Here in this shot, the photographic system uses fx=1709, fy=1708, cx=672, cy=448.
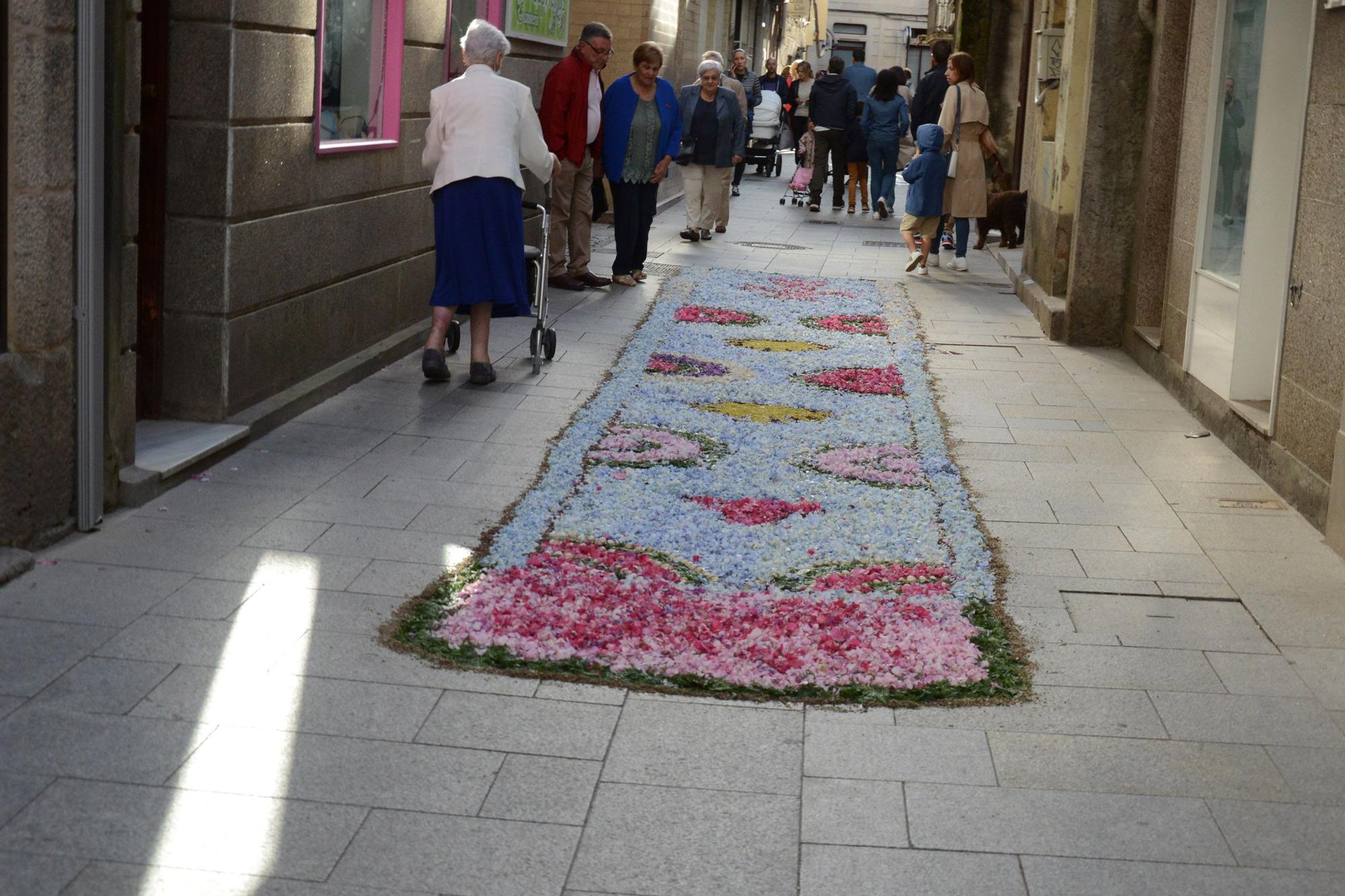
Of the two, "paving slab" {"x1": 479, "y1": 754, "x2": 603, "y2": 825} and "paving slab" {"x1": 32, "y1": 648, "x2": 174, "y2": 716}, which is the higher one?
"paving slab" {"x1": 32, "y1": 648, "x2": 174, "y2": 716}

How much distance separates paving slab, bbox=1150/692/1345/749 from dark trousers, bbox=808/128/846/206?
1767 cm

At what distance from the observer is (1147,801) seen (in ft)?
13.7

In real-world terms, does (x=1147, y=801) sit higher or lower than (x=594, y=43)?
lower

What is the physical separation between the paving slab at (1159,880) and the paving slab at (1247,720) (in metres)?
0.87

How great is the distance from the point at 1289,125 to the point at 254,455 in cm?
531

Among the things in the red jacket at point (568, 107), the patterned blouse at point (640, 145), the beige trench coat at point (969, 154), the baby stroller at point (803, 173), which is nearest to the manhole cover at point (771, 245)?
the beige trench coat at point (969, 154)

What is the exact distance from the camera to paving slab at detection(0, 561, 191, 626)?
17.2ft

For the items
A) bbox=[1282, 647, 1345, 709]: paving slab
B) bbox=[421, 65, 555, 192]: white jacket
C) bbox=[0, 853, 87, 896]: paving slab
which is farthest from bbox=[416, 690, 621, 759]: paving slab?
bbox=[421, 65, 555, 192]: white jacket

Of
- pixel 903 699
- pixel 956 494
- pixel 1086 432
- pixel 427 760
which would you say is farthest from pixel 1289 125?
pixel 427 760

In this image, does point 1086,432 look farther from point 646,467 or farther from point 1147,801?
point 1147,801

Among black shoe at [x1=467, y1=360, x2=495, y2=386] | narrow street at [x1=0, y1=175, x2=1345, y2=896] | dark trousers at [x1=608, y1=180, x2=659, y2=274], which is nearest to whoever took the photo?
narrow street at [x1=0, y1=175, x2=1345, y2=896]

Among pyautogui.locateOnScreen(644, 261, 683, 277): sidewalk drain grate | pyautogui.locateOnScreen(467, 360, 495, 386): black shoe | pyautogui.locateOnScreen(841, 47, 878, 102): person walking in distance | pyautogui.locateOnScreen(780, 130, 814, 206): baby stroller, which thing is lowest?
pyautogui.locateOnScreen(467, 360, 495, 386): black shoe

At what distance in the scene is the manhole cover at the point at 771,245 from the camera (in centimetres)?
1820

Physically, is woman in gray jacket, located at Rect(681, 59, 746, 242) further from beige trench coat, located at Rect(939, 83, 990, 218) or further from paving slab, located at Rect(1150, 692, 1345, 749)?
paving slab, located at Rect(1150, 692, 1345, 749)
